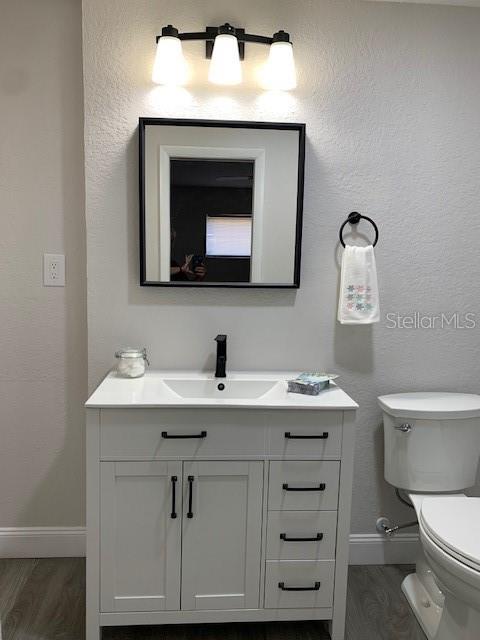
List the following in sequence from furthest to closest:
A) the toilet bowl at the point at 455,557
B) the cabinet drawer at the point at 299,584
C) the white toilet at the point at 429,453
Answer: the white toilet at the point at 429,453
the cabinet drawer at the point at 299,584
the toilet bowl at the point at 455,557

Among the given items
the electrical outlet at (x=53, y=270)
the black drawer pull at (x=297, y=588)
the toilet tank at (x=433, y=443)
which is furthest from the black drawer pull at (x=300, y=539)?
the electrical outlet at (x=53, y=270)

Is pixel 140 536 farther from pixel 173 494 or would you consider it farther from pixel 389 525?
pixel 389 525

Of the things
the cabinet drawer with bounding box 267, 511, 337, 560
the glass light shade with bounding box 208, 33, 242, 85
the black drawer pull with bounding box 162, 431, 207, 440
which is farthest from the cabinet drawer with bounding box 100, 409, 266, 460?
the glass light shade with bounding box 208, 33, 242, 85

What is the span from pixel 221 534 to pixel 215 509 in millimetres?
90

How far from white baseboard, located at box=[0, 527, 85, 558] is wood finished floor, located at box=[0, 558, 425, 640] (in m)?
0.06

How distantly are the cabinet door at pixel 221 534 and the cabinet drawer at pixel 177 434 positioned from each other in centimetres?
6

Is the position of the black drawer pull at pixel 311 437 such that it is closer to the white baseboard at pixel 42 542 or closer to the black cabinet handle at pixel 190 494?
the black cabinet handle at pixel 190 494

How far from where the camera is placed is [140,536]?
1.95 meters

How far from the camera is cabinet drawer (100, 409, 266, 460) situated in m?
1.90

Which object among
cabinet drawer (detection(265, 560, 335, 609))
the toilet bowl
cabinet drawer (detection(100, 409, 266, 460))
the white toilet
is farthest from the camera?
the white toilet

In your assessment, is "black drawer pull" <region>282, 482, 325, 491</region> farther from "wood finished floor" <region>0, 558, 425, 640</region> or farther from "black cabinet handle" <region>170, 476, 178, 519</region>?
"wood finished floor" <region>0, 558, 425, 640</region>
